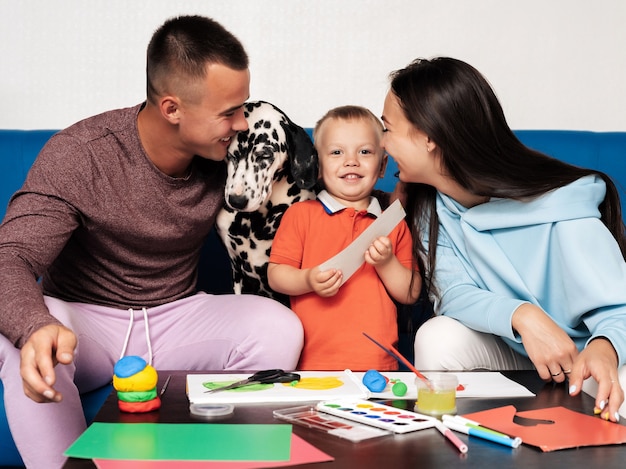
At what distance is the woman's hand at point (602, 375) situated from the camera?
4.00 feet

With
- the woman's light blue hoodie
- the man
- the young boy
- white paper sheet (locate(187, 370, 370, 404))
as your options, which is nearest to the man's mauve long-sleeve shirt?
the man

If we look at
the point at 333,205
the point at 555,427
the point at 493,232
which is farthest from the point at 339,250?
the point at 555,427

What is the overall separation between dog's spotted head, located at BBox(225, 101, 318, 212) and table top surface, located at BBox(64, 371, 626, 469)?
0.67m

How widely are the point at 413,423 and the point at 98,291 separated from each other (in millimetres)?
970

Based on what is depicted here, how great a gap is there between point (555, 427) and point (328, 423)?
1.05 ft

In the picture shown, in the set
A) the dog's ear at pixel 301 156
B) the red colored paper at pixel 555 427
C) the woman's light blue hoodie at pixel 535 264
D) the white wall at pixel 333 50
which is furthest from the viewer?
the white wall at pixel 333 50

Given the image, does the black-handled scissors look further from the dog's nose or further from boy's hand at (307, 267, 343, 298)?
the dog's nose

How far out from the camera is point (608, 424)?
1157 mm

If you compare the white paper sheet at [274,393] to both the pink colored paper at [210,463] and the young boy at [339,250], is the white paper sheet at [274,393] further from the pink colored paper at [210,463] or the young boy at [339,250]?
the young boy at [339,250]

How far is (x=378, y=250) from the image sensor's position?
1800 millimetres

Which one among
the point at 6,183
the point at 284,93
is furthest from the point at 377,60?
the point at 6,183

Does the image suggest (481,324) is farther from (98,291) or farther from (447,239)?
(98,291)

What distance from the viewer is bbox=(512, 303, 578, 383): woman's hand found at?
1.45m

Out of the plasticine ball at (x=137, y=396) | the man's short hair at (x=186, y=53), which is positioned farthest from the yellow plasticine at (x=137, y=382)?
the man's short hair at (x=186, y=53)
